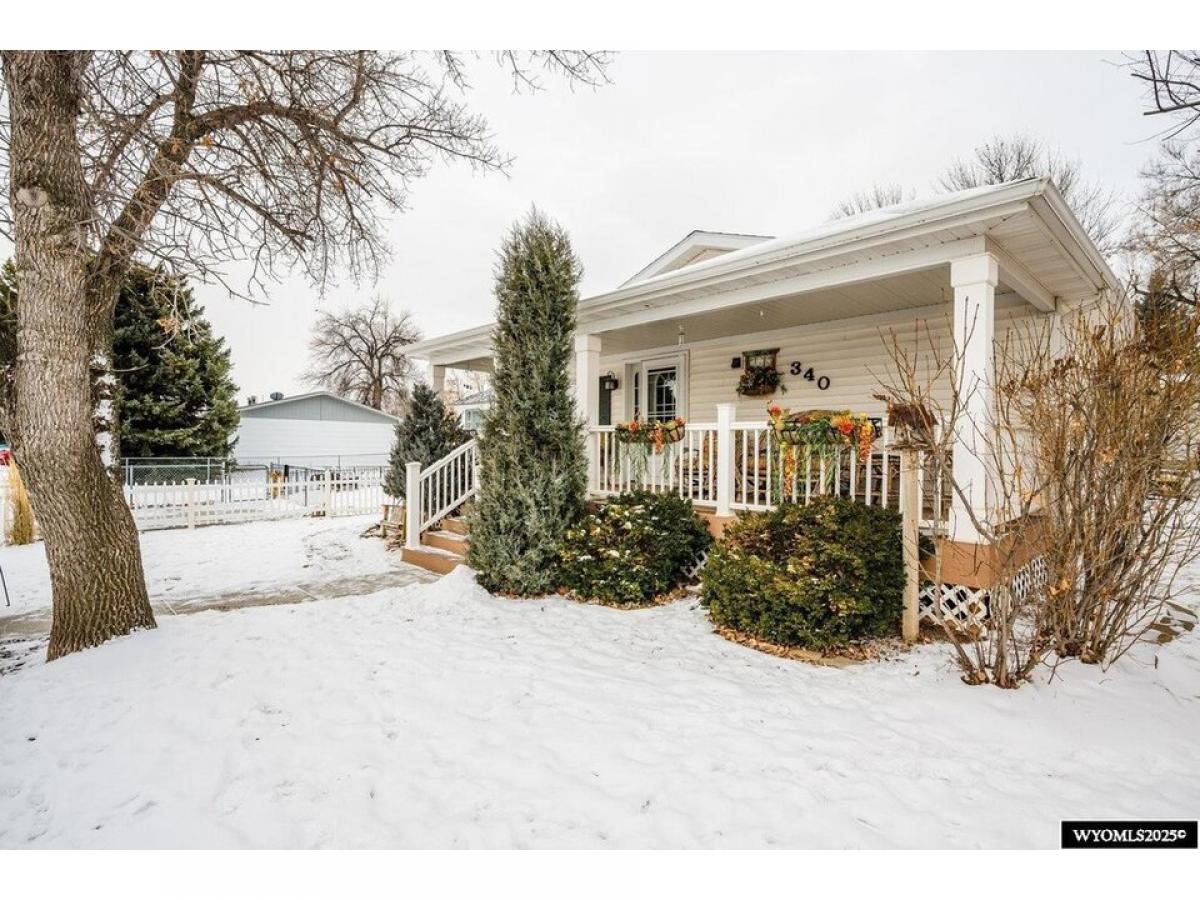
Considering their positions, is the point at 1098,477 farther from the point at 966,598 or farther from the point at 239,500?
the point at 239,500

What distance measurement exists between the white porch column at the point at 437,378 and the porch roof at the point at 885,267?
327cm

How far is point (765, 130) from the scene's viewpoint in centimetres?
344

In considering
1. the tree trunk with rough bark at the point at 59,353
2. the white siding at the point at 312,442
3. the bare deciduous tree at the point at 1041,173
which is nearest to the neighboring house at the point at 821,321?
the tree trunk with rough bark at the point at 59,353

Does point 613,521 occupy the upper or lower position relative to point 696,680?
upper

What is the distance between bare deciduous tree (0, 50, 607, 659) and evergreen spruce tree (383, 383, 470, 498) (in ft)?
10.1

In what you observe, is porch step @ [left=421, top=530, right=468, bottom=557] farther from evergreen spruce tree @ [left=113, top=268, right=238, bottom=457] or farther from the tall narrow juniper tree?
evergreen spruce tree @ [left=113, top=268, right=238, bottom=457]

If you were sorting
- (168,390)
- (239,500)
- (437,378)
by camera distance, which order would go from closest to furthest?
(437,378) → (239,500) → (168,390)

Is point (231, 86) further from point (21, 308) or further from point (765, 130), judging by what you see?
point (765, 130)

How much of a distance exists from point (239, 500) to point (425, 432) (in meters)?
4.53

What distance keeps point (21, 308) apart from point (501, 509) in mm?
3323

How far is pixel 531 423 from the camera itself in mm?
4922

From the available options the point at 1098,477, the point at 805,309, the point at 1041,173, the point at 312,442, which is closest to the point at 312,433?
the point at 312,442

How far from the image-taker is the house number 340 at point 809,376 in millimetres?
6320
